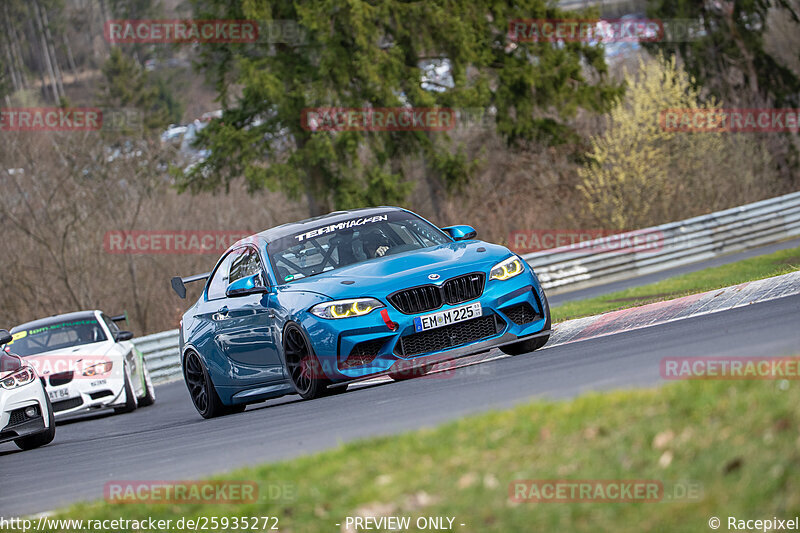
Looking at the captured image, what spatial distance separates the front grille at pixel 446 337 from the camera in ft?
33.2

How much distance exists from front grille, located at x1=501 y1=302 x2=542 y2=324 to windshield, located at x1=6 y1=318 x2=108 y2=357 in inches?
343

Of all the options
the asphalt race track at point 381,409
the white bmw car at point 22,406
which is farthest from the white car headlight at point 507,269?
the white bmw car at point 22,406

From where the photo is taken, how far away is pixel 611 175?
35.0 metres

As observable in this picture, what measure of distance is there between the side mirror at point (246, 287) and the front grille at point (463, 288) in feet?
6.22

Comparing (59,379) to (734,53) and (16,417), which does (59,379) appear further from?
(734,53)

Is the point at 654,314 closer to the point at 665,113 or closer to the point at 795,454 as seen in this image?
the point at 795,454

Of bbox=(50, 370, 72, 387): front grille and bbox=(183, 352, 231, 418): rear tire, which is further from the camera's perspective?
bbox=(50, 370, 72, 387): front grille

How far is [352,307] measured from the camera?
1010cm

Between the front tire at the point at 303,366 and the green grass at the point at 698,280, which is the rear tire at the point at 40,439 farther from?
the green grass at the point at 698,280

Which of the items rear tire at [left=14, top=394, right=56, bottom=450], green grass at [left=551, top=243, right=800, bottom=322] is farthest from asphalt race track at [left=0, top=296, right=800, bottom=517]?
green grass at [left=551, top=243, right=800, bottom=322]

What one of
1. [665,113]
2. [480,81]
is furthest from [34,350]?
[665,113]

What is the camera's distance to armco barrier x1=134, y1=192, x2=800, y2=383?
26422 mm

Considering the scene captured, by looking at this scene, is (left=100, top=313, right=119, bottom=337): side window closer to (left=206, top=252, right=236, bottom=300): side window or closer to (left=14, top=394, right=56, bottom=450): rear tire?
(left=14, top=394, right=56, bottom=450): rear tire

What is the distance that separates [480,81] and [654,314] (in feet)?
79.5
